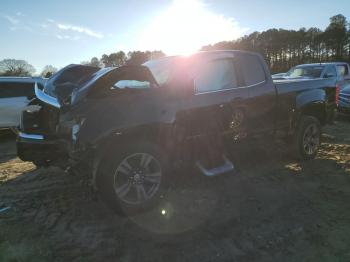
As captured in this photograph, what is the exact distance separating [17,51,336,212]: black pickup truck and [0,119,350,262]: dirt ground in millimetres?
397

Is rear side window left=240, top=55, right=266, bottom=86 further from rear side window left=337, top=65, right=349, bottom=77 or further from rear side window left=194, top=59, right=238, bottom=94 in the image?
rear side window left=337, top=65, right=349, bottom=77

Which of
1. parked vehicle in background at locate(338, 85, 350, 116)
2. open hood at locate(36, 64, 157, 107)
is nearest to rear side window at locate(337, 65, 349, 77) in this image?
parked vehicle in background at locate(338, 85, 350, 116)

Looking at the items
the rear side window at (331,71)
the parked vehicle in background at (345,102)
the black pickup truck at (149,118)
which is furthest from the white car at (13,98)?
the rear side window at (331,71)

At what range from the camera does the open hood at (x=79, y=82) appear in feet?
13.7

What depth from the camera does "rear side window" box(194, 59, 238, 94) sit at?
185 inches

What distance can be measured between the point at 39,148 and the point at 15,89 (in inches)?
264

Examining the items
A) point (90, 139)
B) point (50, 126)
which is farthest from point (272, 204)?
point (50, 126)

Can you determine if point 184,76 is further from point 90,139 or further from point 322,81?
point 322,81

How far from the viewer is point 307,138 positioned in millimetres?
6438

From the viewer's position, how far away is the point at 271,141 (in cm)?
579

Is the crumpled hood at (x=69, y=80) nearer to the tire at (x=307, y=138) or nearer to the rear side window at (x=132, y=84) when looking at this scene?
the rear side window at (x=132, y=84)

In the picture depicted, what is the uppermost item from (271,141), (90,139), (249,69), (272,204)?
(249,69)

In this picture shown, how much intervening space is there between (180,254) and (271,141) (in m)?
3.07

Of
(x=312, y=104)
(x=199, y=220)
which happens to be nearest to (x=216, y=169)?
(x=199, y=220)
